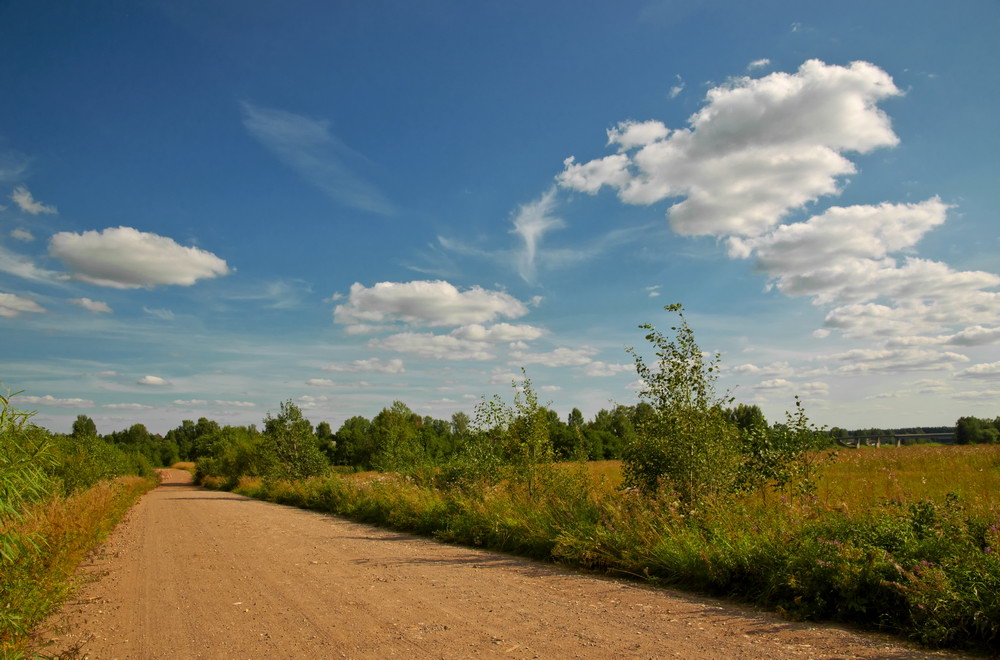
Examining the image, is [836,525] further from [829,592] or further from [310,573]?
[310,573]

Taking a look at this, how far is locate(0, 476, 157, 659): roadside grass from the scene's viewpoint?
16.1 ft

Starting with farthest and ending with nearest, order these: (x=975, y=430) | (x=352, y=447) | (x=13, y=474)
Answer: (x=352, y=447) → (x=975, y=430) → (x=13, y=474)

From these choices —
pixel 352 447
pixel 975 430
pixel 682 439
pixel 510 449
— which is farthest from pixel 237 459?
pixel 975 430

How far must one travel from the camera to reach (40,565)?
7699 millimetres

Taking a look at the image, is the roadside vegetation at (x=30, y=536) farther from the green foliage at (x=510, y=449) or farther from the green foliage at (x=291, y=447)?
the green foliage at (x=291, y=447)

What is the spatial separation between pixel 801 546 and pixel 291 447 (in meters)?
36.1

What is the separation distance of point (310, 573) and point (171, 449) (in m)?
147

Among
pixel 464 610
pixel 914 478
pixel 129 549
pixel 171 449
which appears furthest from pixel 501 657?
pixel 171 449

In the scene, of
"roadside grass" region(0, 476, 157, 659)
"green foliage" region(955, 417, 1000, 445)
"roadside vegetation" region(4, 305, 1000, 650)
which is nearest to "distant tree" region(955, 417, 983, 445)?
"green foliage" region(955, 417, 1000, 445)

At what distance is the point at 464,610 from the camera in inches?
256

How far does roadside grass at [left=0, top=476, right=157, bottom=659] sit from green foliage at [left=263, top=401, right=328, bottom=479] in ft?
66.5

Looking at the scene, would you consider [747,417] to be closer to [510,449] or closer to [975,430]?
[510,449]

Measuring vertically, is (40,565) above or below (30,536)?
below

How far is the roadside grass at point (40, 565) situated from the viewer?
490 centimetres
